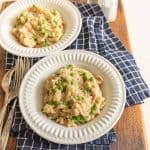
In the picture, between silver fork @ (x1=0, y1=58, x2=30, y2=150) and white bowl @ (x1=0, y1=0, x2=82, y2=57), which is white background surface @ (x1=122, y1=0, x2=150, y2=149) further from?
silver fork @ (x1=0, y1=58, x2=30, y2=150)

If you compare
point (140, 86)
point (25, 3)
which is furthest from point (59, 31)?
point (140, 86)

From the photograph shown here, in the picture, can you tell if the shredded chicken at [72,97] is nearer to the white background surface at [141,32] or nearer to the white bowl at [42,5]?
the white bowl at [42,5]

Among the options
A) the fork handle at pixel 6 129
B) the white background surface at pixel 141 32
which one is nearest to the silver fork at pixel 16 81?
the fork handle at pixel 6 129

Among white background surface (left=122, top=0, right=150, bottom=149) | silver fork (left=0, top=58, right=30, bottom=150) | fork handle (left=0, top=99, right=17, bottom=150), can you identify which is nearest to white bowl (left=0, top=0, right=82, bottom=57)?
silver fork (left=0, top=58, right=30, bottom=150)

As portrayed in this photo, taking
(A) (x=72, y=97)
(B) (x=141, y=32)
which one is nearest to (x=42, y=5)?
(A) (x=72, y=97)

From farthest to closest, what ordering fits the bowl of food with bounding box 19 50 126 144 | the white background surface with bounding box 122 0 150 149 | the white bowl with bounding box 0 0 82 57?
the white background surface with bounding box 122 0 150 149, the white bowl with bounding box 0 0 82 57, the bowl of food with bounding box 19 50 126 144

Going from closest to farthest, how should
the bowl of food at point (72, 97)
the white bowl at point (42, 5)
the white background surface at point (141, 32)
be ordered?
the bowl of food at point (72, 97) < the white bowl at point (42, 5) < the white background surface at point (141, 32)

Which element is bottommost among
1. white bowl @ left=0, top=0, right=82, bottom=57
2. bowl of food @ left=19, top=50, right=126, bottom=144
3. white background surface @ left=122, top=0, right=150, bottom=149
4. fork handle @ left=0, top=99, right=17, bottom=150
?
white background surface @ left=122, top=0, right=150, bottom=149
